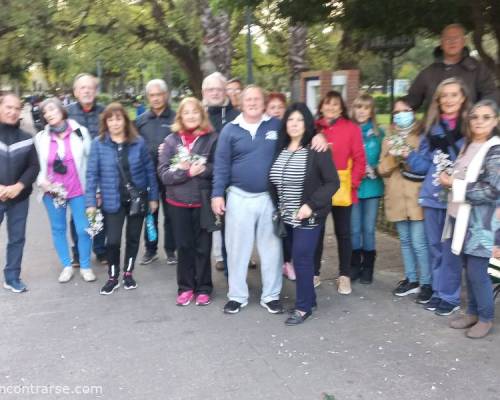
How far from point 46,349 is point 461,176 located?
10.8 ft

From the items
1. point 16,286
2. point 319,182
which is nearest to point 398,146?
point 319,182

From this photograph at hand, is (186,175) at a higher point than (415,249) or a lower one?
higher

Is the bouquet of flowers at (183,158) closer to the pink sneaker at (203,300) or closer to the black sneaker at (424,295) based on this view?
the pink sneaker at (203,300)

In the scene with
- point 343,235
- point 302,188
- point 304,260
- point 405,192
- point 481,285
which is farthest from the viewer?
point 343,235

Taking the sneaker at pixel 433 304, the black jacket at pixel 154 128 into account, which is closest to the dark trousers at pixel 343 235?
the sneaker at pixel 433 304

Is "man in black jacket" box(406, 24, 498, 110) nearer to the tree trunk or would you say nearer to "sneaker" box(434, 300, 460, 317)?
"sneaker" box(434, 300, 460, 317)

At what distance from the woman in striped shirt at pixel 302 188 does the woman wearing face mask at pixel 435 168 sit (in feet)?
2.68

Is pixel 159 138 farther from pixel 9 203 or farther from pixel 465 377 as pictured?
pixel 465 377

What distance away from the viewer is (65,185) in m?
A: 5.27

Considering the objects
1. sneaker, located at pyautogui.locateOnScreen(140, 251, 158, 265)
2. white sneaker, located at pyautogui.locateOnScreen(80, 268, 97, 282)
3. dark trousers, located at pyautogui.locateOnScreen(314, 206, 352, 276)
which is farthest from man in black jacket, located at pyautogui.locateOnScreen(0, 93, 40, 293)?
dark trousers, located at pyautogui.locateOnScreen(314, 206, 352, 276)

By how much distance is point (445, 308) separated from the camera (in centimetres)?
445

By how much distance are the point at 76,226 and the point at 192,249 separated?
1429 millimetres

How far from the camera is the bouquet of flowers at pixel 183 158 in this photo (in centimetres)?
450

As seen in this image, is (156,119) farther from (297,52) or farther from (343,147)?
(297,52)
